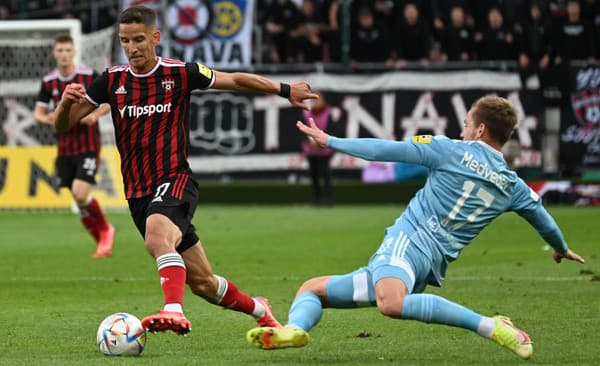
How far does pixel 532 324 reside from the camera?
28.6ft

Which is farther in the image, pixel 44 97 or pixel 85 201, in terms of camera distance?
pixel 44 97

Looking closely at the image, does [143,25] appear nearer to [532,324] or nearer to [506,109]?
[506,109]

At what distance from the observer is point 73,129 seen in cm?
1470

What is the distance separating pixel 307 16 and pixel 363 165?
3261 mm

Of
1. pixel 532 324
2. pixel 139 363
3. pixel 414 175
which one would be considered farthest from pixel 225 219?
pixel 139 363

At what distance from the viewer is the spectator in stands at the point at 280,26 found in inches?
937

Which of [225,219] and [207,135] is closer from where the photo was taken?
[225,219]

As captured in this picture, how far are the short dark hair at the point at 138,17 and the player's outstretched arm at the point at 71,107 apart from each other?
1.64 feet

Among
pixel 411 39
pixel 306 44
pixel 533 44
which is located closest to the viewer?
pixel 533 44

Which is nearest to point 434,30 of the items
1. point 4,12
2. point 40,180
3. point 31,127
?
point 31,127

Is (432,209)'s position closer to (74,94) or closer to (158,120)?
(158,120)

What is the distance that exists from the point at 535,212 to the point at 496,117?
0.63 m

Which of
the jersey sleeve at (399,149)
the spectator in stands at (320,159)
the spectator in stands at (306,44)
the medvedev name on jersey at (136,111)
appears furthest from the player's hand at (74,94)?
the spectator in stands at (306,44)

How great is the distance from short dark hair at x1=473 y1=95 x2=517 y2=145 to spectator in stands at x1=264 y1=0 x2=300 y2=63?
1646 cm
